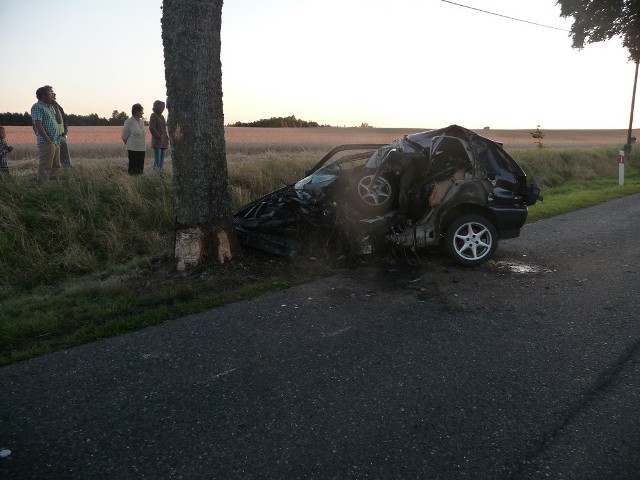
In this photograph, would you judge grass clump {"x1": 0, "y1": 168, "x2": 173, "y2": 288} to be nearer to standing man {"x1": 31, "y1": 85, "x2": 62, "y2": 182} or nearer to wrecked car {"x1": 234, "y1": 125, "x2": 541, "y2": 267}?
standing man {"x1": 31, "y1": 85, "x2": 62, "y2": 182}

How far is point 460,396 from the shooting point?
3594mm

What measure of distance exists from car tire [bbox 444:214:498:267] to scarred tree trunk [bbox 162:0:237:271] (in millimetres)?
2807

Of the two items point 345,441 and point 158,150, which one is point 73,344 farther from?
point 158,150

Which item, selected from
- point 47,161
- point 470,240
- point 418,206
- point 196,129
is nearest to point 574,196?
point 470,240

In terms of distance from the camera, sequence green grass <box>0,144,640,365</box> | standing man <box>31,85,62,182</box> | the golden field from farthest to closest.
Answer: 1. the golden field
2. standing man <box>31,85,62,182</box>
3. green grass <box>0,144,640,365</box>

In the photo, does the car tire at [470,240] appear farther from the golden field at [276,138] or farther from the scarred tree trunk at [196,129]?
the golden field at [276,138]

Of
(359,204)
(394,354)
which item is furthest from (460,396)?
(359,204)

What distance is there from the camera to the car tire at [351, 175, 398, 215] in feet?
23.4

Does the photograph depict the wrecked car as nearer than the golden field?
Yes

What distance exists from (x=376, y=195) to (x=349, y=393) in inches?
154

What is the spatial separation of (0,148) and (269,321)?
7637 millimetres

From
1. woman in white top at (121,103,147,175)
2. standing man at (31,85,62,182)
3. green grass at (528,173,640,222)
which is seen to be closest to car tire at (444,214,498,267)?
green grass at (528,173,640,222)

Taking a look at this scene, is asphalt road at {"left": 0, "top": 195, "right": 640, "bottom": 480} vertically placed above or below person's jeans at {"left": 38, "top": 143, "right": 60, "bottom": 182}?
below

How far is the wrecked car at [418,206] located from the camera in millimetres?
6934
